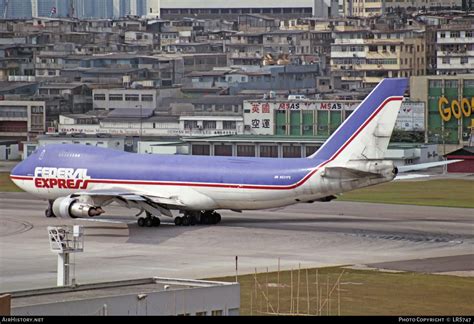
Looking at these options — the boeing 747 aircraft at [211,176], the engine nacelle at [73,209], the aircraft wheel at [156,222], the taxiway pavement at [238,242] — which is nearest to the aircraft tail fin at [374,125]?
the boeing 747 aircraft at [211,176]

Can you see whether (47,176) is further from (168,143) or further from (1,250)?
(168,143)

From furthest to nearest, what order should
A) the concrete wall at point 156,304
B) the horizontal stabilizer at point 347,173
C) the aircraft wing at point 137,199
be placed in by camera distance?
the aircraft wing at point 137,199 → the horizontal stabilizer at point 347,173 → the concrete wall at point 156,304

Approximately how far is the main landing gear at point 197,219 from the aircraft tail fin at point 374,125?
8.99 metres

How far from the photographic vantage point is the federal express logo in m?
91.3

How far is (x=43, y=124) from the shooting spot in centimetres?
18988

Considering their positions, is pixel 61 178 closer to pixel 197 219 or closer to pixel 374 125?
pixel 197 219

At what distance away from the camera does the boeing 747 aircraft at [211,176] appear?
3344 inches

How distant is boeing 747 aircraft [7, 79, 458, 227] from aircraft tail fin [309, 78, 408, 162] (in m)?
0.05

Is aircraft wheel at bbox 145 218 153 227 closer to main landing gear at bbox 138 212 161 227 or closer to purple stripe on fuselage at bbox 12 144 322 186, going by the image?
main landing gear at bbox 138 212 161 227

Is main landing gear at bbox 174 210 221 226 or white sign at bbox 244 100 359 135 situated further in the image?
white sign at bbox 244 100 359 135

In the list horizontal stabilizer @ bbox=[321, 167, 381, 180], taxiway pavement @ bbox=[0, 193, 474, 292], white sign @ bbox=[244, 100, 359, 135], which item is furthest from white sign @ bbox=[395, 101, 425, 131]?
horizontal stabilizer @ bbox=[321, 167, 381, 180]

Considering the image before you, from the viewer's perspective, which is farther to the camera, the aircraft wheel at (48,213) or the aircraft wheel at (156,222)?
the aircraft wheel at (48,213)

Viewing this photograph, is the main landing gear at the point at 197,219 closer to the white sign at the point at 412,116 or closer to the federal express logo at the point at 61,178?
the federal express logo at the point at 61,178

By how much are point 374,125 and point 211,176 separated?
379 inches
